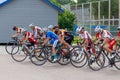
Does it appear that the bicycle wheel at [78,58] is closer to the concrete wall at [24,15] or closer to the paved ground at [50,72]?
the paved ground at [50,72]

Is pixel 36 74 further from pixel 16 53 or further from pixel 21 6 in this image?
pixel 21 6

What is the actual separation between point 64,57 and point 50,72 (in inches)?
68.7

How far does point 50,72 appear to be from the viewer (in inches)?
463

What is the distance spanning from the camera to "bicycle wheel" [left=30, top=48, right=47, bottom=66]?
43.7ft

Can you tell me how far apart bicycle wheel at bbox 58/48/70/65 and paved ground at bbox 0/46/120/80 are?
23 centimetres

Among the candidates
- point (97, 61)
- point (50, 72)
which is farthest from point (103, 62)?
point (50, 72)

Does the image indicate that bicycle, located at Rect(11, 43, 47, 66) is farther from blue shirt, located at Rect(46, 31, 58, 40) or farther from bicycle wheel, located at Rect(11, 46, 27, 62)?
blue shirt, located at Rect(46, 31, 58, 40)

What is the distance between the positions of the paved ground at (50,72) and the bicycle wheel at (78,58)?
23 centimetres

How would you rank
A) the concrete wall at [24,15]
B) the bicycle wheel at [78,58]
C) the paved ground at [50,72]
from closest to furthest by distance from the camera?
the paved ground at [50,72], the bicycle wheel at [78,58], the concrete wall at [24,15]

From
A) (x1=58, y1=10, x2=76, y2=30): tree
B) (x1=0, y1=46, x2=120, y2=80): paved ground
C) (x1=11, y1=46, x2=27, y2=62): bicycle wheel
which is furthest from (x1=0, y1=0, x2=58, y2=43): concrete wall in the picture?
(x1=0, y1=46, x2=120, y2=80): paved ground

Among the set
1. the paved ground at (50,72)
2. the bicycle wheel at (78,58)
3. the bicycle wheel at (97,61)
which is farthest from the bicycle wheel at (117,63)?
the bicycle wheel at (78,58)

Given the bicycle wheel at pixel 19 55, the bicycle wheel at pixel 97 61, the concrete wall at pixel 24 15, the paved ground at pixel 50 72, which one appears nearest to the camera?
the paved ground at pixel 50 72

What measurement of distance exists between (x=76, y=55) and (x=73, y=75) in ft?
6.65

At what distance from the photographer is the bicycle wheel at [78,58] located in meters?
12.8
